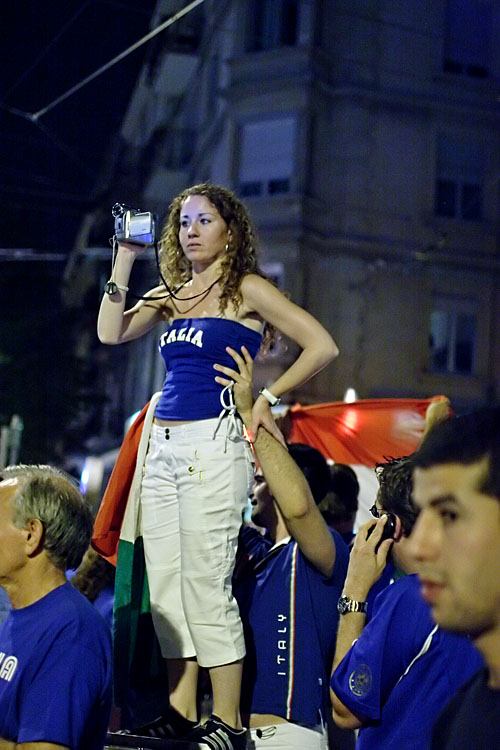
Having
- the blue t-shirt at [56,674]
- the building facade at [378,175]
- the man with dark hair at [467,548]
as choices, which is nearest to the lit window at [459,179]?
the building facade at [378,175]

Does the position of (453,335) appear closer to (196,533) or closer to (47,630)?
(196,533)

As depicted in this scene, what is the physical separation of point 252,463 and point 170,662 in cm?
69

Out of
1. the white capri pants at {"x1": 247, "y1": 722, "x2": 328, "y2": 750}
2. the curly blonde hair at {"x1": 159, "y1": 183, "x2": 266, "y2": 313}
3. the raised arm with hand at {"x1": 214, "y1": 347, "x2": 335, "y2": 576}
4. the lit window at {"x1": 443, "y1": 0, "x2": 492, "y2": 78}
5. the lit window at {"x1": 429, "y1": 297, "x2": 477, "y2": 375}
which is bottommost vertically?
the white capri pants at {"x1": 247, "y1": 722, "x2": 328, "y2": 750}

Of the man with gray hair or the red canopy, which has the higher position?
the red canopy

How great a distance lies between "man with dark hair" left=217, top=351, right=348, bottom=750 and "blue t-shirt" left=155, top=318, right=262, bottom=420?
0.22ft

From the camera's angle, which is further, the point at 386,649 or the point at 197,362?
the point at 197,362

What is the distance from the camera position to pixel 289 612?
10.4 ft

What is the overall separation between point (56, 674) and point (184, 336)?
1.20 metres

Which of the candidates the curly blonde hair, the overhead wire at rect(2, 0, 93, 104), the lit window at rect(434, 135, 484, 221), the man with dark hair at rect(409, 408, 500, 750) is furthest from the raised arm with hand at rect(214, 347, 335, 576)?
the lit window at rect(434, 135, 484, 221)

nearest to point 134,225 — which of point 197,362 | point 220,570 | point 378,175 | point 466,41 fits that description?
point 197,362

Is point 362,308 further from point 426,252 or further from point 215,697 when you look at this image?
point 215,697

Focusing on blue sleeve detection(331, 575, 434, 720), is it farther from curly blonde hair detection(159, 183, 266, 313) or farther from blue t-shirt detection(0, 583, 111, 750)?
curly blonde hair detection(159, 183, 266, 313)

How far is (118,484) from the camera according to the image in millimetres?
3387

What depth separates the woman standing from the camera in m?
3.02
